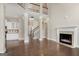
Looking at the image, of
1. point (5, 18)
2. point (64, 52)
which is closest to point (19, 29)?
point (5, 18)

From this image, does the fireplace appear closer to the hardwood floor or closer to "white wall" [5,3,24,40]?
the hardwood floor

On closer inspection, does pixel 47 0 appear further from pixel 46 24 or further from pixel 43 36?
pixel 43 36

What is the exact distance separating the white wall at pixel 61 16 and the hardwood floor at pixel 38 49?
187 mm

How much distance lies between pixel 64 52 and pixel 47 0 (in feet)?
2.97

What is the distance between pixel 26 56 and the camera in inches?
110

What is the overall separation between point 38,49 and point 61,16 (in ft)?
2.24

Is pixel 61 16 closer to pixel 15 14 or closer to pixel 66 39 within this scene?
pixel 66 39

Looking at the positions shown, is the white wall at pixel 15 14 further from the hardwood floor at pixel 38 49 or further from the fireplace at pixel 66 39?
the fireplace at pixel 66 39

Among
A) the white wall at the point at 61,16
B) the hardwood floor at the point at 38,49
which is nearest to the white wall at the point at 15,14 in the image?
the hardwood floor at the point at 38,49

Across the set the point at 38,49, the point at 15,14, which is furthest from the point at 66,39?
the point at 15,14

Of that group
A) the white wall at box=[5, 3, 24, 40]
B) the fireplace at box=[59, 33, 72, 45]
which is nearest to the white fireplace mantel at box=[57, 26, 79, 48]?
the fireplace at box=[59, 33, 72, 45]

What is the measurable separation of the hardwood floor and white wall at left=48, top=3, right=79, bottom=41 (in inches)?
7.4

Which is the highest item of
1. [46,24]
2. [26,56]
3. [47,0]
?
[47,0]

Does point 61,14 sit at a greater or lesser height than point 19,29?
greater
